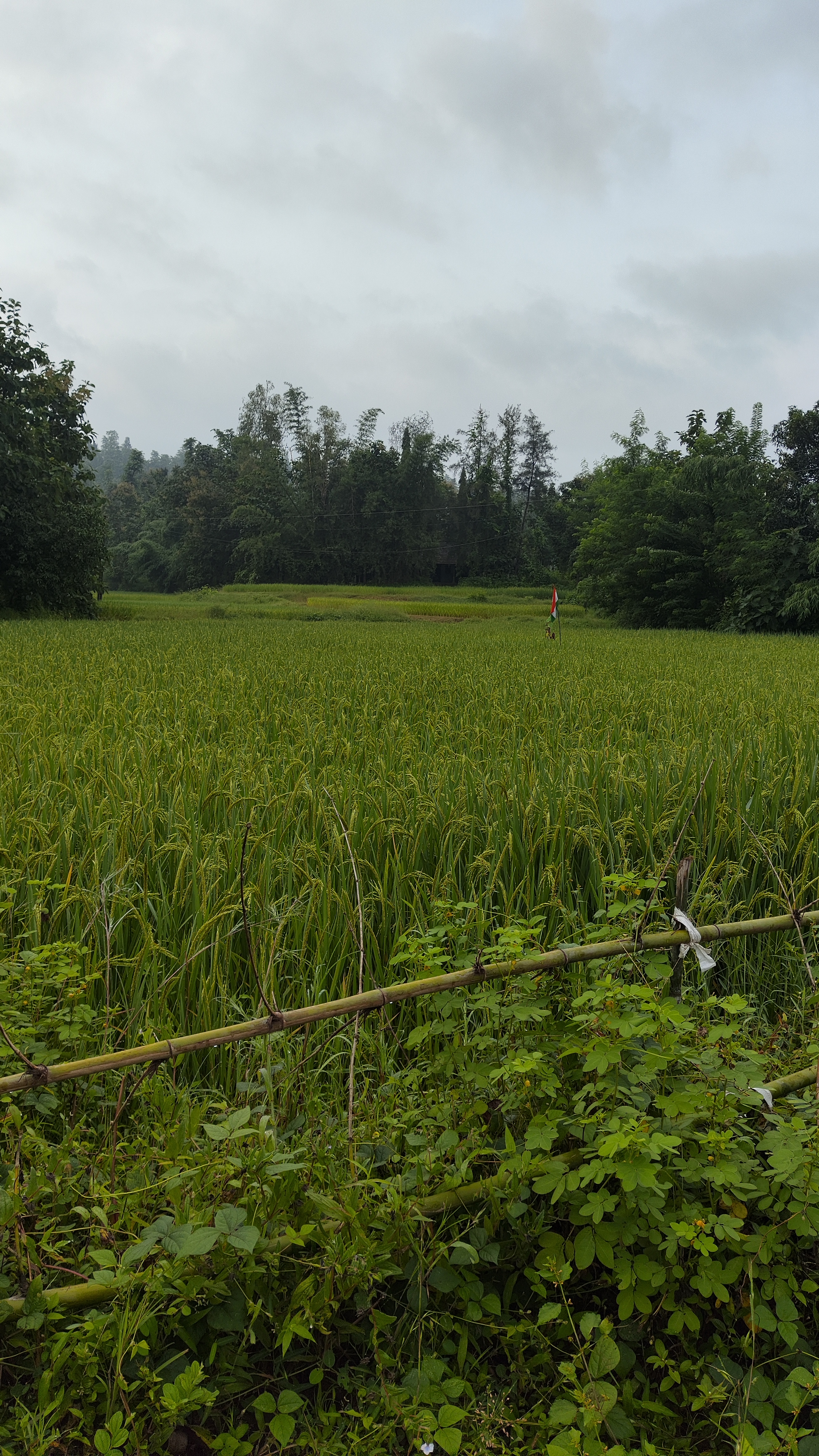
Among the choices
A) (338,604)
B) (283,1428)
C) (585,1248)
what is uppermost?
(338,604)

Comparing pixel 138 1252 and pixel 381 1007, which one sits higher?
pixel 381 1007

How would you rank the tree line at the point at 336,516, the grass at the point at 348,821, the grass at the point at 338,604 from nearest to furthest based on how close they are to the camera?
the grass at the point at 348,821
the grass at the point at 338,604
the tree line at the point at 336,516

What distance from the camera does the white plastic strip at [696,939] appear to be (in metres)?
1.54

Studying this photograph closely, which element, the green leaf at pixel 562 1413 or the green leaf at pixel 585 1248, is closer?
the green leaf at pixel 562 1413

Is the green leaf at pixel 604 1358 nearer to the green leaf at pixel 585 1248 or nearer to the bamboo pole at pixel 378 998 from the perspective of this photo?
the green leaf at pixel 585 1248

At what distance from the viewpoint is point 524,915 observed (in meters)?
2.50

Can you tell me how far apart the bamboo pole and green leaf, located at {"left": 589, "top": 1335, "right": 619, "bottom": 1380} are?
55cm

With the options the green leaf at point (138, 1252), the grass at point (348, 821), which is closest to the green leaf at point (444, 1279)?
the green leaf at point (138, 1252)

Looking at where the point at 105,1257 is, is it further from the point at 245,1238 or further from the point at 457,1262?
the point at 457,1262

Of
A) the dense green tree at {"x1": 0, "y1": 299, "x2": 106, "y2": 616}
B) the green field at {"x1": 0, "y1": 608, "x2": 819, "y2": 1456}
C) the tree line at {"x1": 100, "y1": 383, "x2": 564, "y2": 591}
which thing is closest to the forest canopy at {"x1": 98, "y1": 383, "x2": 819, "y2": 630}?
the tree line at {"x1": 100, "y1": 383, "x2": 564, "y2": 591}

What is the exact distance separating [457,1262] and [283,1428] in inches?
12.9

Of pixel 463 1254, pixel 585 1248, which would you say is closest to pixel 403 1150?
pixel 463 1254

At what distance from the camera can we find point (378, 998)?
141cm

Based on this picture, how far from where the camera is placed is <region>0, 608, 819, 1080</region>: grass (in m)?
2.21
